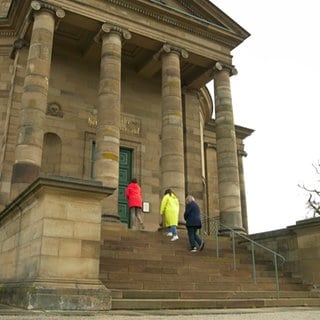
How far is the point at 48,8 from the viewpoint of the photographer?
1505 centimetres

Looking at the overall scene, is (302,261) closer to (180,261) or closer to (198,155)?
(180,261)

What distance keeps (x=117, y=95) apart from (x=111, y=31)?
2711 mm

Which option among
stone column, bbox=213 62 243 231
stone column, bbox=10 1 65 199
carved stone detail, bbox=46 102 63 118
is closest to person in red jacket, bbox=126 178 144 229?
stone column, bbox=10 1 65 199

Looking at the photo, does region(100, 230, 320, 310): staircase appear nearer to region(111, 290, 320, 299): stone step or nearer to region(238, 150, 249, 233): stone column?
region(111, 290, 320, 299): stone step

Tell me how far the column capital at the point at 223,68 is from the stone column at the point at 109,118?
4.46m

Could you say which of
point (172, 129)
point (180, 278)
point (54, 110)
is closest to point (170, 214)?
point (180, 278)

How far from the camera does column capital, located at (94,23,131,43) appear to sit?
1606cm

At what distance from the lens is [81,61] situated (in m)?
18.8

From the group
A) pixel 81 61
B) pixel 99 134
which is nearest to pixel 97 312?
pixel 99 134

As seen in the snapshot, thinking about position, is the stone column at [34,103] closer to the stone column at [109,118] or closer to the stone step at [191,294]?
the stone column at [109,118]

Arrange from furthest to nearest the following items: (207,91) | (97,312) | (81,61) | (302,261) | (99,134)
A: (207,91) < (81,61) < (99,134) < (302,261) < (97,312)

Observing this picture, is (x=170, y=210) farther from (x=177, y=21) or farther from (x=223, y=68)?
(x=177, y=21)

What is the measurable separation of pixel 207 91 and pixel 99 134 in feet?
34.2

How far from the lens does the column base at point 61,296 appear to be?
6594 mm
